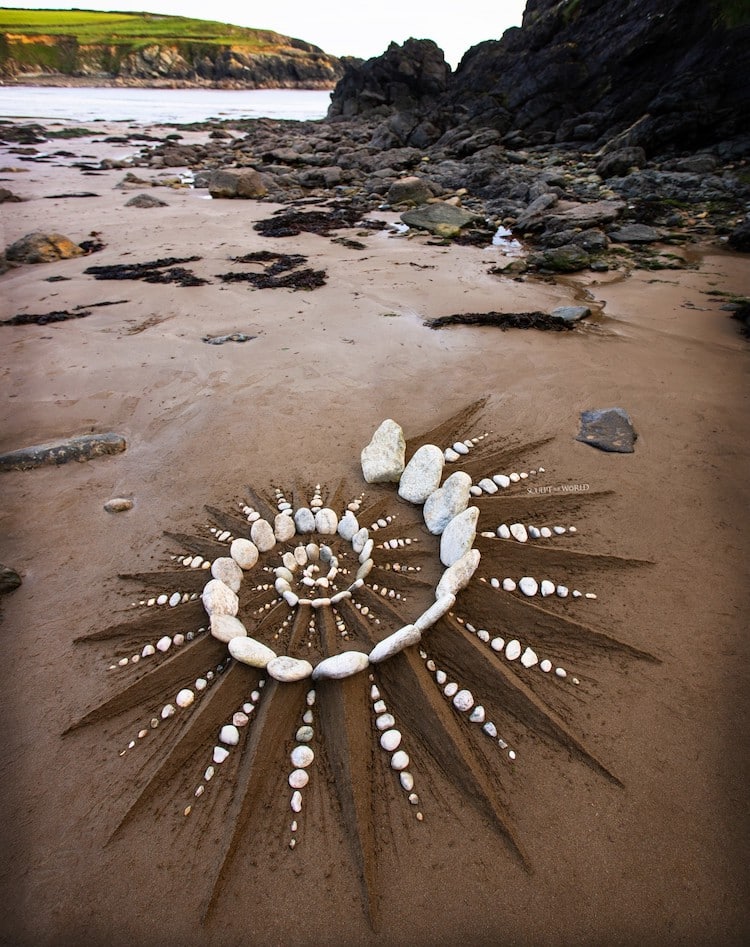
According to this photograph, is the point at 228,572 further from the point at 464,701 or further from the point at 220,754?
the point at 464,701

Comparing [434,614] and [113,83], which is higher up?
[113,83]

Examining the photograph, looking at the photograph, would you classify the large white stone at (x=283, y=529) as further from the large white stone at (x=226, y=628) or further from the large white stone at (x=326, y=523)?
the large white stone at (x=226, y=628)

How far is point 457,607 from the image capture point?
2537 mm

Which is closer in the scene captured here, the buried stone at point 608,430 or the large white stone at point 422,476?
the large white stone at point 422,476

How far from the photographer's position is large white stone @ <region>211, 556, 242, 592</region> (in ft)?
8.75

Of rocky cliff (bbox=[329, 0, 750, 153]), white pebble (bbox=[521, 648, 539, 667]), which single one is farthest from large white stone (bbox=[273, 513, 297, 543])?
rocky cliff (bbox=[329, 0, 750, 153])

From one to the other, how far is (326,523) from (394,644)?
109 centimetres

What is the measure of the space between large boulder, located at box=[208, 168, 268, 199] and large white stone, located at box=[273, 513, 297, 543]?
15313 millimetres

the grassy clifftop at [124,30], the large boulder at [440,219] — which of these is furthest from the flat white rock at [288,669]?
the grassy clifftop at [124,30]

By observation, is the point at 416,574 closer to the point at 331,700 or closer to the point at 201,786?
the point at 331,700

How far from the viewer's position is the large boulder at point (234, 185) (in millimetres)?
14570

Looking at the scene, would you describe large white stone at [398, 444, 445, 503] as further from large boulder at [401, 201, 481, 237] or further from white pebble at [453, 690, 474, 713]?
large boulder at [401, 201, 481, 237]

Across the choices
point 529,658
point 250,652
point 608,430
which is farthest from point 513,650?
point 608,430

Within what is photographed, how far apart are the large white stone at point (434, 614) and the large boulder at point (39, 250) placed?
1047 cm
